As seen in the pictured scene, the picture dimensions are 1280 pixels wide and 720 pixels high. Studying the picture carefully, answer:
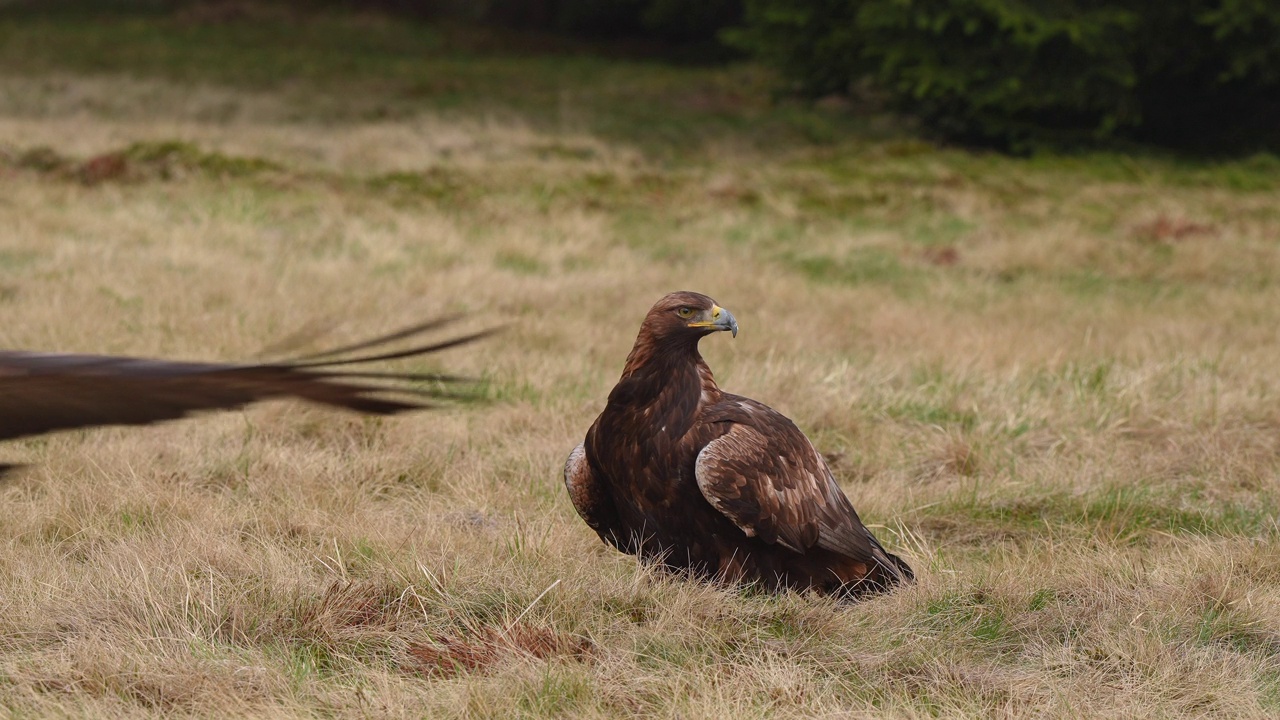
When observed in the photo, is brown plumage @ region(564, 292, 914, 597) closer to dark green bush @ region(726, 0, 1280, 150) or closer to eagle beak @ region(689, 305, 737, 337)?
eagle beak @ region(689, 305, 737, 337)

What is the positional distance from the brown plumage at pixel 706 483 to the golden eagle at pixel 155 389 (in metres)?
1.74

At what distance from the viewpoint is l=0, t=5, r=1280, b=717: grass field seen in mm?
3316

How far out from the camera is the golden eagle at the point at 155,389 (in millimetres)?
1996

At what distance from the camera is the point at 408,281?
945cm

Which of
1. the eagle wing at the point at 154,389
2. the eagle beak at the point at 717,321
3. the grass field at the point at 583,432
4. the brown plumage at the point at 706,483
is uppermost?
the eagle wing at the point at 154,389

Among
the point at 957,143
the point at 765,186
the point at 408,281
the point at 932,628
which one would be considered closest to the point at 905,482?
the point at 932,628

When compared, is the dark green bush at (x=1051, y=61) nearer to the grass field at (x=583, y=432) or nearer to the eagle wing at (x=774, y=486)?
the grass field at (x=583, y=432)

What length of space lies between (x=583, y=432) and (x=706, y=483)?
7.07ft

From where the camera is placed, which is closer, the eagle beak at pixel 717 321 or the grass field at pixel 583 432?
the grass field at pixel 583 432

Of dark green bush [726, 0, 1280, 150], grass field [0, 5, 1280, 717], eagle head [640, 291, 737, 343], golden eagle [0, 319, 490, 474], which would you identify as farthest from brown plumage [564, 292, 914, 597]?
dark green bush [726, 0, 1280, 150]

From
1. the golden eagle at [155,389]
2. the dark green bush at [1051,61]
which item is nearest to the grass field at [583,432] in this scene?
the golden eagle at [155,389]

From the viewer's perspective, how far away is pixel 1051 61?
19.9m

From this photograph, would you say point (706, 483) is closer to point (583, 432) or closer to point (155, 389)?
point (155, 389)

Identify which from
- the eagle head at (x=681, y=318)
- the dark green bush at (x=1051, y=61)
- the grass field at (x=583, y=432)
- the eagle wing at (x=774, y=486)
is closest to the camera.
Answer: the grass field at (x=583, y=432)
